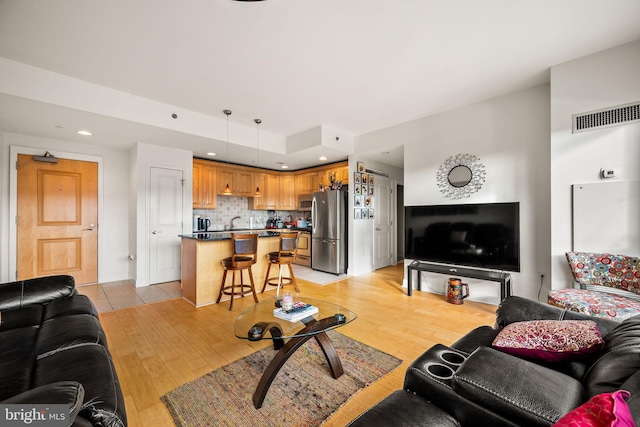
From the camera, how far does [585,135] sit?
105 inches

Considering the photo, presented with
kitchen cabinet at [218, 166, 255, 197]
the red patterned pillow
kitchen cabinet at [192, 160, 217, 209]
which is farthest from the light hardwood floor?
kitchen cabinet at [218, 166, 255, 197]

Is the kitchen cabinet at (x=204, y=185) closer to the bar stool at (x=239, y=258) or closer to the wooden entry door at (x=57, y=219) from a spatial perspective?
the wooden entry door at (x=57, y=219)

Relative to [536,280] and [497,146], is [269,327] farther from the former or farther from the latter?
[497,146]

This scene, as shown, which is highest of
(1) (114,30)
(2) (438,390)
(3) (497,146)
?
(1) (114,30)

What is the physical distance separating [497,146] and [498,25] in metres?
1.71

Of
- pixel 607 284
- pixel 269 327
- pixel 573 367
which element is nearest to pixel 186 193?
pixel 269 327

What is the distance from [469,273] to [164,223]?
486 centimetres

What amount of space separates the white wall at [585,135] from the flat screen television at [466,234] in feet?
1.61

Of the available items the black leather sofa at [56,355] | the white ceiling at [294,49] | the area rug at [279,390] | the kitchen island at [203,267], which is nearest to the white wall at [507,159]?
the white ceiling at [294,49]

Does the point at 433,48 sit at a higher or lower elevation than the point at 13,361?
higher

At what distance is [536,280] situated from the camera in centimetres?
321

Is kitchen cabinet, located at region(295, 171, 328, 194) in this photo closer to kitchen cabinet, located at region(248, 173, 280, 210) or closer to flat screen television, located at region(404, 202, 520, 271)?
kitchen cabinet, located at region(248, 173, 280, 210)

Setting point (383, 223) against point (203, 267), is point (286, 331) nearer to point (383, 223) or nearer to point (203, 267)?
point (203, 267)

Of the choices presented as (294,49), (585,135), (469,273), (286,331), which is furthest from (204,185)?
(585,135)
